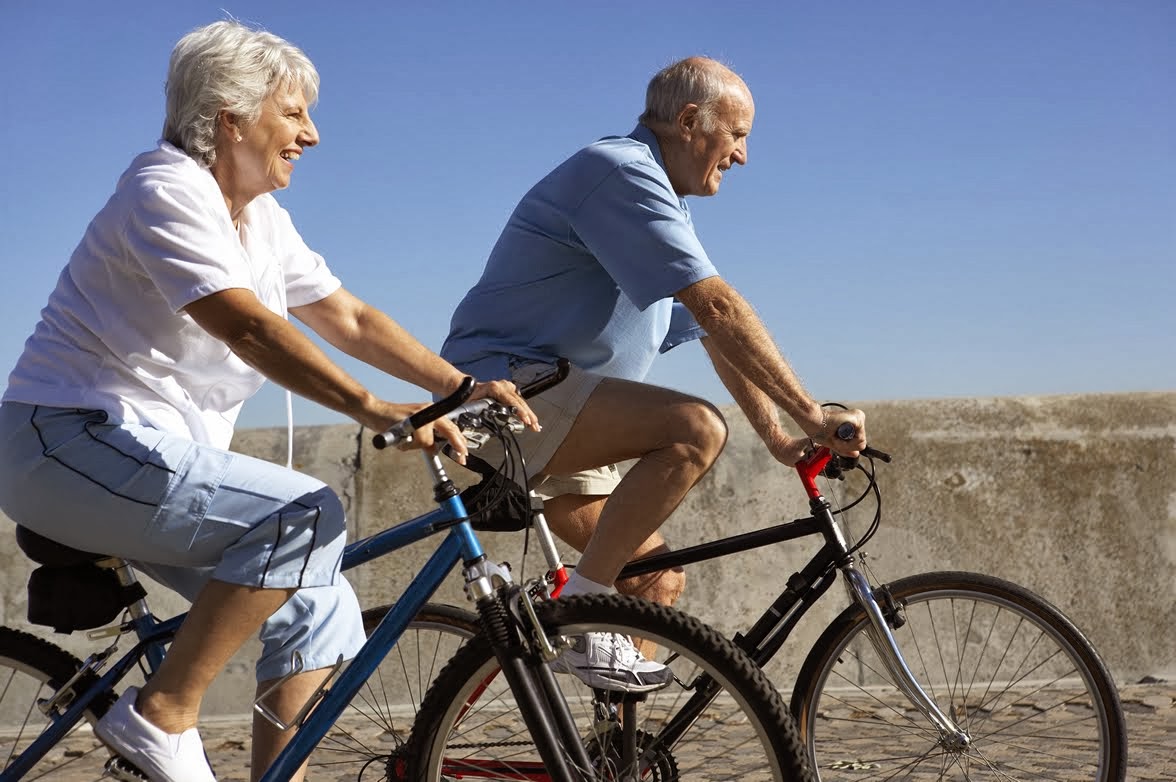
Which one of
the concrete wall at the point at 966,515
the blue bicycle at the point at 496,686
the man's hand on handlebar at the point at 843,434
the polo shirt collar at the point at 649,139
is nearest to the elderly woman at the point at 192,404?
the blue bicycle at the point at 496,686

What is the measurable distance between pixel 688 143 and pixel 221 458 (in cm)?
156

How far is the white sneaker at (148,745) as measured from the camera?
243 cm

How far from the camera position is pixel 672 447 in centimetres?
309

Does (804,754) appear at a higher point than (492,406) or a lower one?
lower

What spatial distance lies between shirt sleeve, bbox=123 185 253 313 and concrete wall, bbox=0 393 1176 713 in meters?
2.70

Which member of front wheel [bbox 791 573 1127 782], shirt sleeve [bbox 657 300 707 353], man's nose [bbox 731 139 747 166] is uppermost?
man's nose [bbox 731 139 747 166]

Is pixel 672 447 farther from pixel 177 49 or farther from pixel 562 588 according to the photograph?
pixel 177 49

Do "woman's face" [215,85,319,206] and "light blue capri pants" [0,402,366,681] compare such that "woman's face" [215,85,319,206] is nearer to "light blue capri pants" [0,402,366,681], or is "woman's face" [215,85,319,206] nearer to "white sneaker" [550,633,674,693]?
"light blue capri pants" [0,402,366,681]

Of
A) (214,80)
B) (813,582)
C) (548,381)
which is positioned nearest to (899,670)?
(813,582)

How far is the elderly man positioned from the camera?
3086 mm

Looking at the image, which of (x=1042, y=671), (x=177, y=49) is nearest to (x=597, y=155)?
(x=177, y=49)

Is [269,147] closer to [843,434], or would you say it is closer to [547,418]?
[547,418]

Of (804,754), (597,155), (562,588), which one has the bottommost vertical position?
(804,754)

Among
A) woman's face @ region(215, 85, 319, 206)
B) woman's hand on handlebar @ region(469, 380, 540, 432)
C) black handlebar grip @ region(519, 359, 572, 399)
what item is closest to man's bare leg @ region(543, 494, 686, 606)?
black handlebar grip @ region(519, 359, 572, 399)
